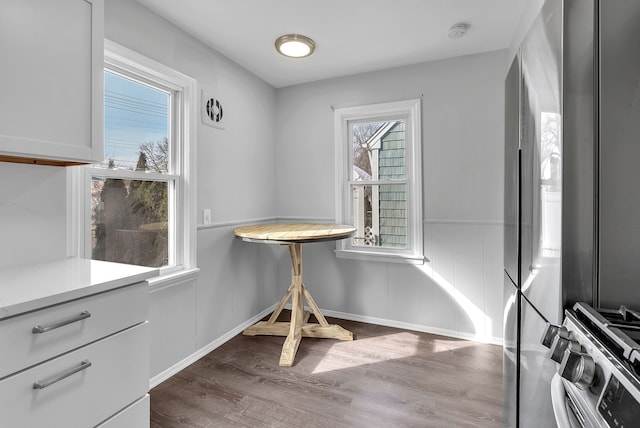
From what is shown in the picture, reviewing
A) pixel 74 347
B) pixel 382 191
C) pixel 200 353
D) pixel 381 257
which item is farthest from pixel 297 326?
pixel 74 347

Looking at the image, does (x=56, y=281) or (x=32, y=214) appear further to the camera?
(x=32, y=214)

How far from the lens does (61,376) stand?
945 millimetres

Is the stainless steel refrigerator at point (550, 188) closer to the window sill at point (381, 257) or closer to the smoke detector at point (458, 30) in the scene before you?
the smoke detector at point (458, 30)

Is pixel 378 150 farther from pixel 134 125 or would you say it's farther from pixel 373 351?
pixel 134 125

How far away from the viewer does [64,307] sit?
0.97 meters

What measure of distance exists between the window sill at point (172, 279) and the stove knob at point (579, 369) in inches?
81.1

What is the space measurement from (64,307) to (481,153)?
2837mm

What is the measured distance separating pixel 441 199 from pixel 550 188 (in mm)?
1968

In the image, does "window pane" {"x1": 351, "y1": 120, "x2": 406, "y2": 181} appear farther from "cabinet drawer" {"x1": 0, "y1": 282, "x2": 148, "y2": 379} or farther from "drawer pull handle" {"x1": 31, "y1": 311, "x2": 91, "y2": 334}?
"drawer pull handle" {"x1": 31, "y1": 311, "x2": 91, "y2": 334}

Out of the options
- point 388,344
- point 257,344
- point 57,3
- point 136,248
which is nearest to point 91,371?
point 136,248

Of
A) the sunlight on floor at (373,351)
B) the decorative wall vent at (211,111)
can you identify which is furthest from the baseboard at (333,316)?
the decorative wall vent at (211,111)

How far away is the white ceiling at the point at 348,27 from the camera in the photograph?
1992mm

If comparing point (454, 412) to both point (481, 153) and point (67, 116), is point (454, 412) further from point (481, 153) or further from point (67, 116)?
point (67, 116)

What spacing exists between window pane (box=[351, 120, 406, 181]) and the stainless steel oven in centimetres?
233
